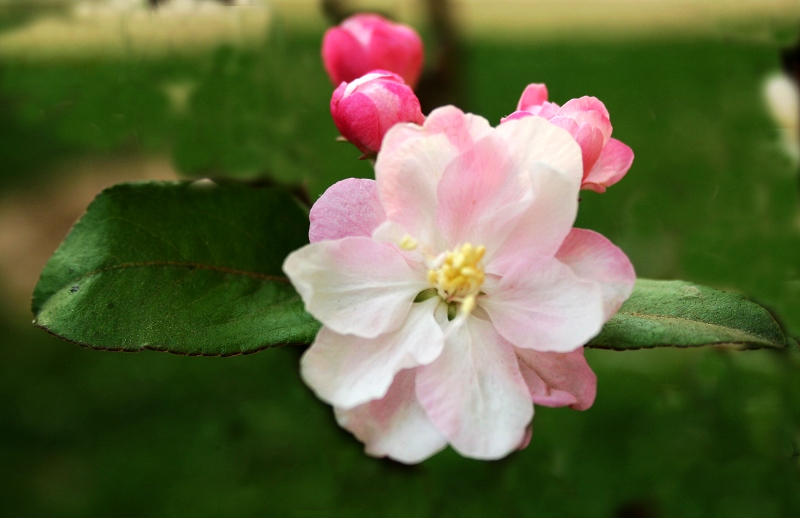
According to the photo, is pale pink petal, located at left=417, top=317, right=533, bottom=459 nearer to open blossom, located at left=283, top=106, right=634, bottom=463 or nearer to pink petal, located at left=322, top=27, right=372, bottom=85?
open blossom, located at left=283, top=106, right=634, bottom=463

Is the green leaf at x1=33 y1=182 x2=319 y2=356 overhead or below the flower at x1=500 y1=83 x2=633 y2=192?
below

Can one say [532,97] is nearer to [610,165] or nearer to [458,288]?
[610,165]

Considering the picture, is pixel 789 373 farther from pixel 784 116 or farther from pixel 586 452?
pixel 784 116

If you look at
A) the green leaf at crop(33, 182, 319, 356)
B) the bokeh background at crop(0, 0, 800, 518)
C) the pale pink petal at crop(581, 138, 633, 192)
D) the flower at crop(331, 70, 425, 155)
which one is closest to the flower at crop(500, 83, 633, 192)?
the pale pink petal at crop(581, 138, 633, 192)

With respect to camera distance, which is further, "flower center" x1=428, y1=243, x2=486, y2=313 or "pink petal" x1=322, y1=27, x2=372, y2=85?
"pink petal" x1=322, y1=27, x2=372, y2=85

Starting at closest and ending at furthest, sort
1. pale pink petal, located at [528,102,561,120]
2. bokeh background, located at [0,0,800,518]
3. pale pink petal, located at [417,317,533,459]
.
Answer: pale pink petal, located at [417,317,533,459] → pale pink petal, located at [528,102,561,120] → bokeh background, located at [0,0,800,518]

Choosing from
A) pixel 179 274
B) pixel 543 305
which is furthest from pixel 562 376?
pixel 179 274

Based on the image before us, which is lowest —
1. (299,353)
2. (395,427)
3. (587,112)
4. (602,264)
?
(299,353)
